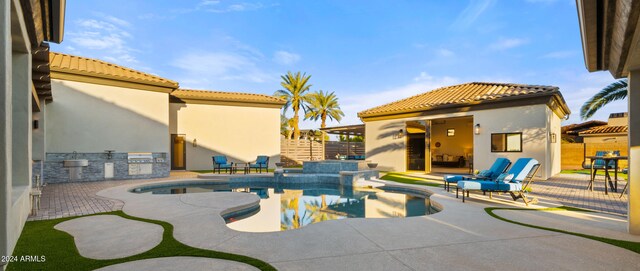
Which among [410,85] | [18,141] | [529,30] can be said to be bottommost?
[18,141]

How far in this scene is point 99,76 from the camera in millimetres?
12898

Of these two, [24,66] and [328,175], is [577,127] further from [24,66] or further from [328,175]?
[24,66]

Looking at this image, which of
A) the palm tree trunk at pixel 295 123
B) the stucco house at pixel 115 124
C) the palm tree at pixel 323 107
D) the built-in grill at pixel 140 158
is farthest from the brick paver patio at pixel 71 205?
the palm tree at pixel 323 107

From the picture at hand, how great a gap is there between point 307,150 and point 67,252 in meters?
19.8

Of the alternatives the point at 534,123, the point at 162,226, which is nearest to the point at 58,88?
the point at 162,226

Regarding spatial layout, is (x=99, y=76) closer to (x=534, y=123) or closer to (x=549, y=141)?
(x=534, y=123)

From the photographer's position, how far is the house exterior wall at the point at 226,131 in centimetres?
1723

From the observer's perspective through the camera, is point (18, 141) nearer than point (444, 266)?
No

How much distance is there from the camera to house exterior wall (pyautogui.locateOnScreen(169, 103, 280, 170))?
17.2 m

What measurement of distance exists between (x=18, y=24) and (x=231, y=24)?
15.5m

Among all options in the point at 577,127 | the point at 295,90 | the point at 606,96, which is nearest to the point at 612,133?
the point at 577,127

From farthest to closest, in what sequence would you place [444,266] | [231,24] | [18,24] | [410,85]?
[410,85] → [231,24] → [18,24] → [444,266]

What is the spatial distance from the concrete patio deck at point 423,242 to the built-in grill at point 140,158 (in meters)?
8.13

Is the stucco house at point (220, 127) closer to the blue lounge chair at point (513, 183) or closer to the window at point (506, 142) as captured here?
the window at point (506, 142)
